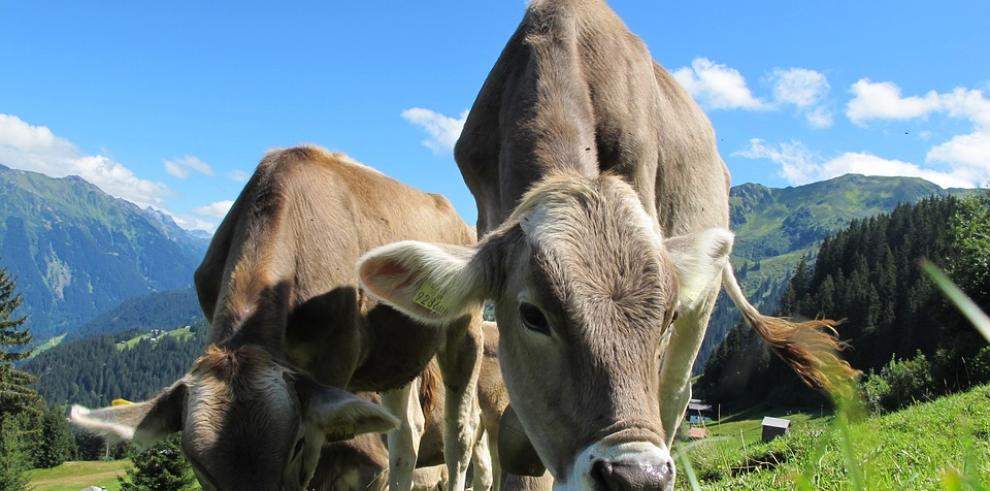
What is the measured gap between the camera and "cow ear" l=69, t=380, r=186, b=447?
14.2 feet

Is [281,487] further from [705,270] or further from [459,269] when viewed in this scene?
[705,270]

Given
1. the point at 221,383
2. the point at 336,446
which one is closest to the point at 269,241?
the point at 221,383

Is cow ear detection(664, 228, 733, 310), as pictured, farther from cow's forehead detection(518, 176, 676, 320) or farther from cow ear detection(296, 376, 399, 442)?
cow ear detection(296, 376, 399, 442)

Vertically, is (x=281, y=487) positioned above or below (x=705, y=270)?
below

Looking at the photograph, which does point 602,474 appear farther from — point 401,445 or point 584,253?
point 401,445

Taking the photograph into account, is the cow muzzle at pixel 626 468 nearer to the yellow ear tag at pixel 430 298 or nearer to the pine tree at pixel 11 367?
the yellow ear tag at pixel 430 298

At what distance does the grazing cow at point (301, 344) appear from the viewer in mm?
4148

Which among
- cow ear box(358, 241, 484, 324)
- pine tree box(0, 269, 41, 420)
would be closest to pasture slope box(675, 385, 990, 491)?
cow ear box(358, 241, 484, 324)

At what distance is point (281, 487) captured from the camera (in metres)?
4.13

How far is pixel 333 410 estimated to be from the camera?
14.3 ft

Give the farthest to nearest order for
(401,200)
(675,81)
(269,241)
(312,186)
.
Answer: (401,200) → (675,81) → (312,186) → (269,241)

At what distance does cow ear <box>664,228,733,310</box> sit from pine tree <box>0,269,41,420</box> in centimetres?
7270

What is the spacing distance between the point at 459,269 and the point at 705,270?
55.4 inches

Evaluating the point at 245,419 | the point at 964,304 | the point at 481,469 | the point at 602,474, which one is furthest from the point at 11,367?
the point at 964,304
